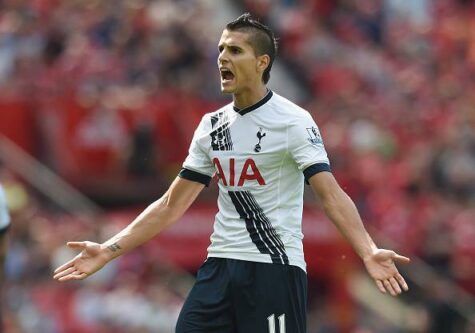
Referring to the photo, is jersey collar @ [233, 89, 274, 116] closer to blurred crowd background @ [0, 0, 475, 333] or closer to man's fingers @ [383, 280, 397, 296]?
man's fingers @ [383, 280, 397, 296]

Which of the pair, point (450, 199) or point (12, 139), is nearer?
point (12, 139)

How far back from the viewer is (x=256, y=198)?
7.57 meters

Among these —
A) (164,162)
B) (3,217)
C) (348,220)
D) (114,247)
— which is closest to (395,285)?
(348,220)

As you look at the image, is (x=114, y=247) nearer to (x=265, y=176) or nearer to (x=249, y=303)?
(x=249, y=303)

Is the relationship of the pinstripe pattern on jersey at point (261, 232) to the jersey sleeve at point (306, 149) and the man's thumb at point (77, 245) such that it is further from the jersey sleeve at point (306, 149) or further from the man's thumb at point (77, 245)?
the man's thumb at point (77, 245)

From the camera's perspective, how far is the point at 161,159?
55.8 ft

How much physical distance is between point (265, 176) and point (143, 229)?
861mm

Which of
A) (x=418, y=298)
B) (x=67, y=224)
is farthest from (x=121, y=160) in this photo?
(x=418, y=298)

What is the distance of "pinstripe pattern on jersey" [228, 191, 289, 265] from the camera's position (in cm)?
756

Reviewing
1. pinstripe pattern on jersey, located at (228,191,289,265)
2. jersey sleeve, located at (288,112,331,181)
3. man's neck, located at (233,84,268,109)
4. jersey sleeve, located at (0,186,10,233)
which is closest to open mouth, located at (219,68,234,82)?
man's neck, located at (233,84,268,109)

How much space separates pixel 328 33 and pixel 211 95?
3.94 meters

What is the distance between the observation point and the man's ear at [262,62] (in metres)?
7.62

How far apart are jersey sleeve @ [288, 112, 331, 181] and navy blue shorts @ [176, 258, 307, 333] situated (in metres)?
0.57

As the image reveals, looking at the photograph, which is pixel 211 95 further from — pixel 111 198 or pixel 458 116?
pixel 458 116
